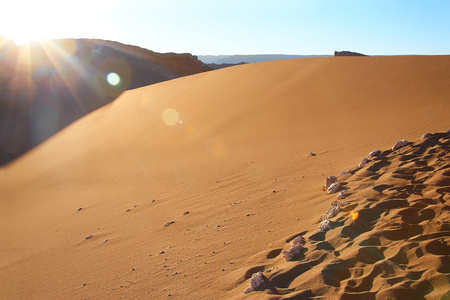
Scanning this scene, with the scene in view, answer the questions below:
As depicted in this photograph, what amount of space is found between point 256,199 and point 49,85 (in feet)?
68.0

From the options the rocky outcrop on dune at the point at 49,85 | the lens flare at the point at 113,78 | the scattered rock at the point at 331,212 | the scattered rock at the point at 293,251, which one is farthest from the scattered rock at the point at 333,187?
the lens flare at the point at 113,78

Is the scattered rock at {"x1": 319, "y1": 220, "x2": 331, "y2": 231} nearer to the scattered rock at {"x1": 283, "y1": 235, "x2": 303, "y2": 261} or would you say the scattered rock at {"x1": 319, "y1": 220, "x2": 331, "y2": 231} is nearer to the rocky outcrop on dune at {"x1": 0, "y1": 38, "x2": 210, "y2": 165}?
the scattered rock at {"x1": 283, "y1": 235, "x2": 303, "y2": 261}

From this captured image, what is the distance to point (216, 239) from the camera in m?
3.35

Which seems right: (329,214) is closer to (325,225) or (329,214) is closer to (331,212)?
(331,212)

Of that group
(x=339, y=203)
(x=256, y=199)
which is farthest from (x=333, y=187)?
(x=256, y=199)

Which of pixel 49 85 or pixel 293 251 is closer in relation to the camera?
pixel 293 251

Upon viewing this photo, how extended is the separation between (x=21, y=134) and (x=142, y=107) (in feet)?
23.6

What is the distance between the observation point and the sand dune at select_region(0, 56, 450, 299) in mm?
2436

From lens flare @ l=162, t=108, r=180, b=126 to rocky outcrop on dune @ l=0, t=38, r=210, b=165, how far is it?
7223mm

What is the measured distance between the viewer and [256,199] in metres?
4.20

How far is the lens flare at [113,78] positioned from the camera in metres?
25.3

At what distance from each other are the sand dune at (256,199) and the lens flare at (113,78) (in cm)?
1507

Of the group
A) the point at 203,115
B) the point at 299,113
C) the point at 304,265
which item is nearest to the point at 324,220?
the point at 304,265

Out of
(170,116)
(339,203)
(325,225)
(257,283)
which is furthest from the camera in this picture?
(170,116)
